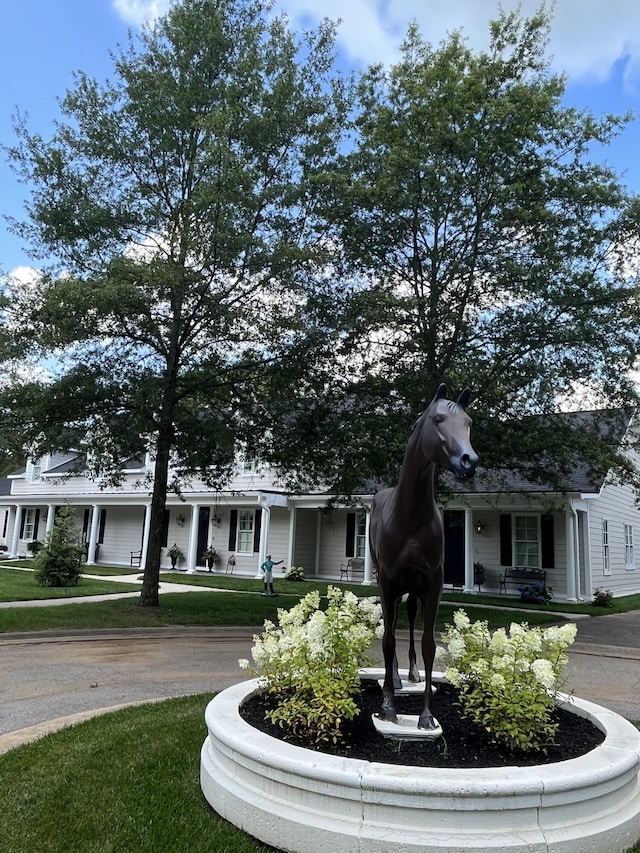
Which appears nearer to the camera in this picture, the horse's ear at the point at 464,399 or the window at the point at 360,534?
the horse's ear at the point at 464,399

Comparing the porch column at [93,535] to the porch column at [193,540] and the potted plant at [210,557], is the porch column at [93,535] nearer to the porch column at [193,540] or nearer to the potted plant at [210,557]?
the porch column at [193,540]

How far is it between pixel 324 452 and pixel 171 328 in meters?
3.87

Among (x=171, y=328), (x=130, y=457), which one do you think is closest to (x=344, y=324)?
(x=171, y=328)

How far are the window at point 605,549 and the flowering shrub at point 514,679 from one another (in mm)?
17670

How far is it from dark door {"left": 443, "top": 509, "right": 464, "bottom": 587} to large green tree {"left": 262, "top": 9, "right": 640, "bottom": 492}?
318 inches

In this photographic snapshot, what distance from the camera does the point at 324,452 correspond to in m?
12.3

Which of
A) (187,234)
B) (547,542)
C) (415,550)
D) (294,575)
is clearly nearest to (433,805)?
(415,550)

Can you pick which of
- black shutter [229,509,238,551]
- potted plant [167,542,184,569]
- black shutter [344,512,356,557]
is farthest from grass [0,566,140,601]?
black shutter [344,512,356,557]

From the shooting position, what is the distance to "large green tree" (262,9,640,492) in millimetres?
11516

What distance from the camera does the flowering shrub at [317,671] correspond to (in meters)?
3.96

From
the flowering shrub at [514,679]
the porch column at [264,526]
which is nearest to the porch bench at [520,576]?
the porch column at [264,526]

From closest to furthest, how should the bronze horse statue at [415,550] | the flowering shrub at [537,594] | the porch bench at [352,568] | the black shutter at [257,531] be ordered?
the bronze horse statue at [415,550], the flowering shrub at [537,594], the porch bench at [352,568], the black shutter at [257,531]

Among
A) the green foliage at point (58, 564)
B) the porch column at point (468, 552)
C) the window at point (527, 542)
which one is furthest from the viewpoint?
the window at point (527, 542)

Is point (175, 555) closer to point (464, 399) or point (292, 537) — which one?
point (292, 537)
